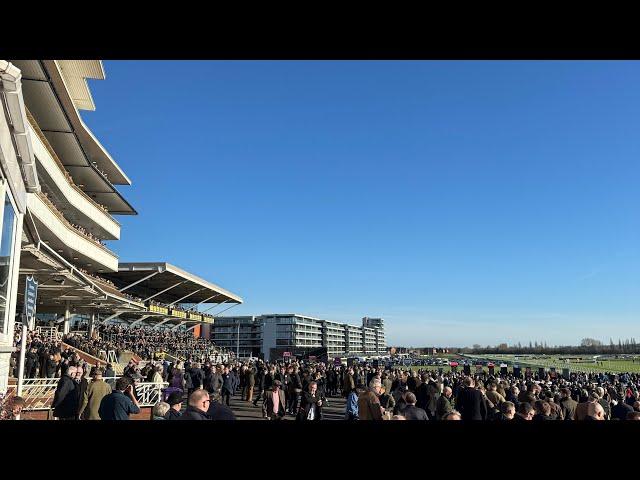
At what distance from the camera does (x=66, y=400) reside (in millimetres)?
8289

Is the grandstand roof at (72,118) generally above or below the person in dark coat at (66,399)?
above

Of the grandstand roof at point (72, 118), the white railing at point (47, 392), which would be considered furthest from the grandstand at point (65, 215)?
the white railing at point (47, 392)

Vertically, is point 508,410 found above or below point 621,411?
above

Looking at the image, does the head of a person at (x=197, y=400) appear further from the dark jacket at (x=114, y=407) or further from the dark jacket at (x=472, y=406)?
the dark jacket at (x=472, y=406)

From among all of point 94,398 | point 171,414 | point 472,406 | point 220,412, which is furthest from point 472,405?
point 94,398

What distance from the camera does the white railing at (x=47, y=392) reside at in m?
14.7

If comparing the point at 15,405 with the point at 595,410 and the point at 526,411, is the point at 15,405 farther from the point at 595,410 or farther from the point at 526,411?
the point at 595,410

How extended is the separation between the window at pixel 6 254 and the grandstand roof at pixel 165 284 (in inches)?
1513

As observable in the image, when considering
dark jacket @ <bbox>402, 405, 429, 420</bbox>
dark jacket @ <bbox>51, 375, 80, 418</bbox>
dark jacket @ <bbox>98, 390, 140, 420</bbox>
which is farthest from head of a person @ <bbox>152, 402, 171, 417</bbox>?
dark jacket @ <bbox>402, 405, 429, 420</bbox>

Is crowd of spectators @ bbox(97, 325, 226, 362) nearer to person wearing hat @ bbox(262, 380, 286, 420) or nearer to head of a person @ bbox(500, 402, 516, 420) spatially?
person wearing hat @ bbox(262, 380, 286, 420)

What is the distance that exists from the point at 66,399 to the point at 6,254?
4.85 meters
